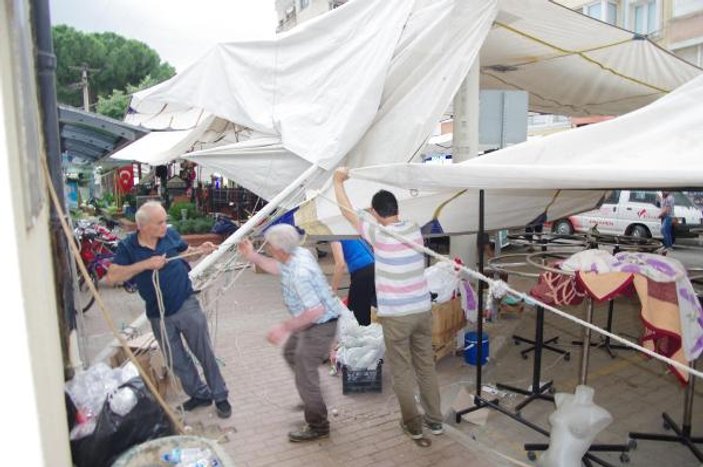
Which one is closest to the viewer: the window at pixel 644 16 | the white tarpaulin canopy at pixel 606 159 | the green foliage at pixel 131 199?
the white tarpaulin canopy at pixel 606 159

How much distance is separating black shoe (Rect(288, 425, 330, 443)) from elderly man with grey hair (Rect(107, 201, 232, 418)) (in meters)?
0.76

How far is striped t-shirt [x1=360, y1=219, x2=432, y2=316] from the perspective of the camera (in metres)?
3.93

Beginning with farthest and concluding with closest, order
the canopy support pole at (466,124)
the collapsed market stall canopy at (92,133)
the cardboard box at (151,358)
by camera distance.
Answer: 1. the canopy support pole at (466,124)
2. the collapsed market stall canopy at (92,133)
3. the cardboard box at (151,358)

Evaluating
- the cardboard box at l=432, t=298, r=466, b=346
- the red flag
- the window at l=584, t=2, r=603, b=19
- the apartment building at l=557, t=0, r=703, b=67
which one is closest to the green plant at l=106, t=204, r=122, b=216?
the red flag

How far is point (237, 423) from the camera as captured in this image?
178 inches

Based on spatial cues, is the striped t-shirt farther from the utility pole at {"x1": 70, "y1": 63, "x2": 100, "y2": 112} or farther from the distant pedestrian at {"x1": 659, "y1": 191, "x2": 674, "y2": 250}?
the utility pole at {"x1": 70, "y1": 63, "x2": 100, "y2": 112}

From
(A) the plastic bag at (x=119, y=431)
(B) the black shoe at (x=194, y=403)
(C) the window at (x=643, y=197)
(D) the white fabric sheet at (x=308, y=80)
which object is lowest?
(B) the black shoe at (x=194, y=403)

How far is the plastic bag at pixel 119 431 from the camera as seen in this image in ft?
8.58

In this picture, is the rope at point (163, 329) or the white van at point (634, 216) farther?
the white van at point (634, 216)

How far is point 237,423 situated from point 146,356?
105 centimetres

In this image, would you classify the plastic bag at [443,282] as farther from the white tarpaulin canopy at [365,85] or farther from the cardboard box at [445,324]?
the white tarpaulin canopy at [365,85]

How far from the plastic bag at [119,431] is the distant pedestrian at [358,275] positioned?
297 cm

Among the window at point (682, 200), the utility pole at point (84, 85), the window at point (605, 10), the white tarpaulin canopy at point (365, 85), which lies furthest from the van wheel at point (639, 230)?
the utility pole at point (84, 85)

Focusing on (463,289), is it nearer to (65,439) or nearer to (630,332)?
(630,332)
